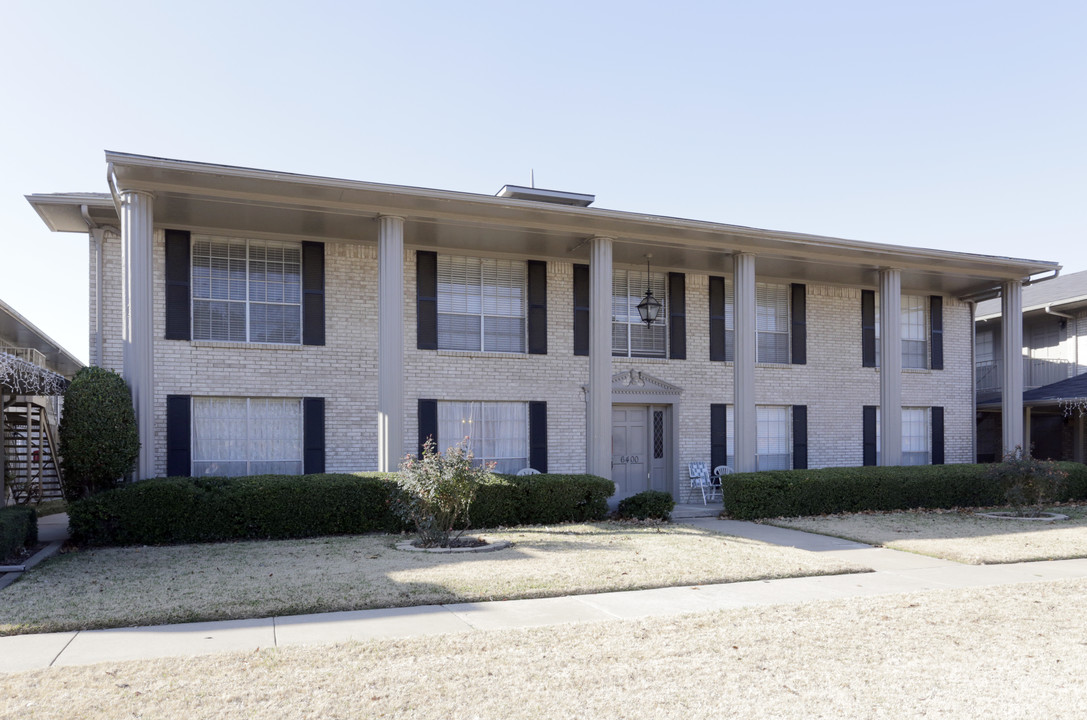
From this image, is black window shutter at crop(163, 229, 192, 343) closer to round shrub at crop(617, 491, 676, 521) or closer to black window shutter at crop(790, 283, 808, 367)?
round shrub at crop(617, 491, 676, 521)

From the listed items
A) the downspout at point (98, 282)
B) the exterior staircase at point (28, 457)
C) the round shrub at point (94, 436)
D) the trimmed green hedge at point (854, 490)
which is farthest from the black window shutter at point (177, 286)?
the trimmed green hedge at point (854, 490)

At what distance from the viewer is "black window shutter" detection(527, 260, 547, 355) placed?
15.9 metres

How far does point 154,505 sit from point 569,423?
7.84 m

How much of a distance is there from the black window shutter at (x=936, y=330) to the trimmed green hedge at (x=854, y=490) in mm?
3770

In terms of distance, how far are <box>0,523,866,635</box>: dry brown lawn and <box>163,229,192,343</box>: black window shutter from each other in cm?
435

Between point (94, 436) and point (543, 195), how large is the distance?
9.21m

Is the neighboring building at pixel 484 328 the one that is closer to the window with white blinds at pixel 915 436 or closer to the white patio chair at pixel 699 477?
the window with white blinds at pixel 915 436

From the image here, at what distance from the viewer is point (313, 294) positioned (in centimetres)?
1447

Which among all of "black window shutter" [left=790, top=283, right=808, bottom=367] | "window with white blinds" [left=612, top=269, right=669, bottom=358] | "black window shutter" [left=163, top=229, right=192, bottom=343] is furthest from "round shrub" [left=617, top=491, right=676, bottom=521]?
"black window shutter" [left=163, top=229, right=192, bottom=343]

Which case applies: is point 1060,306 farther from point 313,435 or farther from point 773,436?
point 313,435

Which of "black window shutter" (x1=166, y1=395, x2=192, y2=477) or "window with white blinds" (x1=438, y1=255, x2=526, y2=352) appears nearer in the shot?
"black window shutter" (x1=166, y1=395, x2=192, y2=477)

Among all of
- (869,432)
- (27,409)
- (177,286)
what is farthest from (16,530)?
(869,432)

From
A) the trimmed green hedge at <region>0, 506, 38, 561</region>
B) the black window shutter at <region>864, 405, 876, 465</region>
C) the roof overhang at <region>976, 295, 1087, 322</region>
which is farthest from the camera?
the roof overhang at <region>976, 295, 1087, 322</region>

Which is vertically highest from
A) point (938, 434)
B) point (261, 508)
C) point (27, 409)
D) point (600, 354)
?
point (600, 354)
